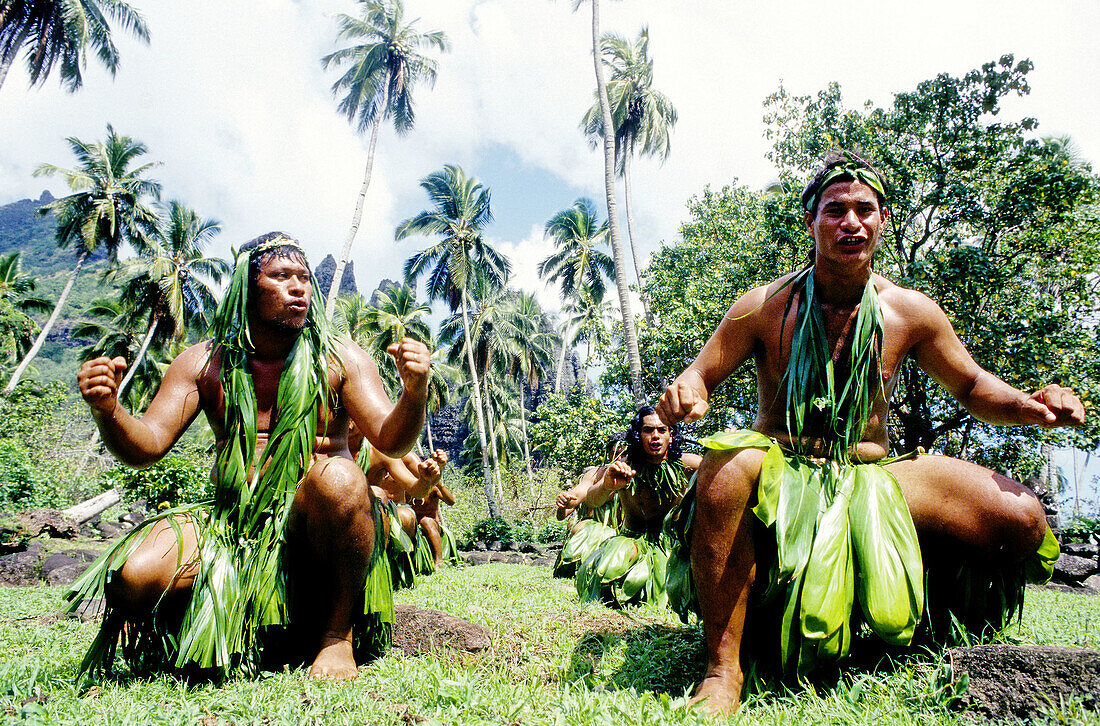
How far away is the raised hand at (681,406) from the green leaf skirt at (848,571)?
109 mm

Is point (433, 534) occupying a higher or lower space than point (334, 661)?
lower

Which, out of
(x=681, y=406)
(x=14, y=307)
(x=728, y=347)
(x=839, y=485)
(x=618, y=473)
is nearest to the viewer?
(x=681, y=406)

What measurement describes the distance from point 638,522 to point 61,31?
17.7 metres

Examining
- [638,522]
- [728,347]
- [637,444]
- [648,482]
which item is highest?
[728,347]

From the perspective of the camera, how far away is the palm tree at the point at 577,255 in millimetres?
27047

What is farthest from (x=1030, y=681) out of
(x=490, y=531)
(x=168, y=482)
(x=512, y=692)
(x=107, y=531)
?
(x=490, y=531)

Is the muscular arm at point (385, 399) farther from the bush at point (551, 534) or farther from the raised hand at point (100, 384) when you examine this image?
the bush at point (551, 534)

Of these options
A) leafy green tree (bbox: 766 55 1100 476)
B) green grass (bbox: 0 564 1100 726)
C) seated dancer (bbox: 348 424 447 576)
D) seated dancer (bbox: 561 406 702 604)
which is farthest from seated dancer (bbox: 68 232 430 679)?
leafy green tree (bbox: 766 55 1100 476)

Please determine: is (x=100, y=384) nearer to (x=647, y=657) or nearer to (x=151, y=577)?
(x=151, y=577)

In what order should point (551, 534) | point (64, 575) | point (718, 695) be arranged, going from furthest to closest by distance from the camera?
1. point (551, 534)
2. point (64, 575)
3. point (718, 695)

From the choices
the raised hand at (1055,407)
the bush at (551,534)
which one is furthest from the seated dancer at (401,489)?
the bush at (551,534)

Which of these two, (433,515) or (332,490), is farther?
(433,515)

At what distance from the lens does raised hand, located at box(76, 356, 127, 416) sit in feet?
6.23

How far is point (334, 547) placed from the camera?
216 cm
